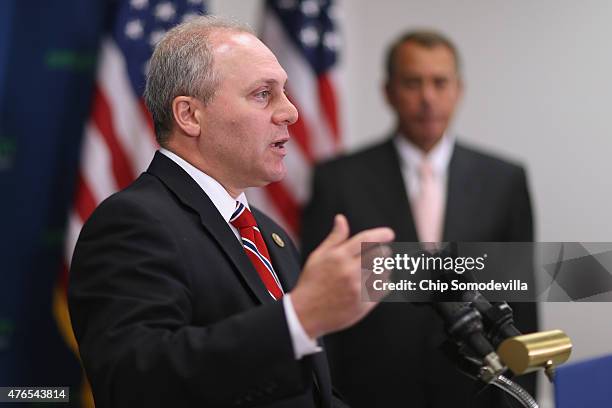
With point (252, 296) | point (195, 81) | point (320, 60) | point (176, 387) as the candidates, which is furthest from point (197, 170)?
point (320, 60)

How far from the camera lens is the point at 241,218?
1552mm

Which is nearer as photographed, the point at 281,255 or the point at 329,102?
the point at 281,255

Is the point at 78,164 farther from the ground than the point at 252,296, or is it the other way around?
the point at 78,164

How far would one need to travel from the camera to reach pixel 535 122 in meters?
3.84

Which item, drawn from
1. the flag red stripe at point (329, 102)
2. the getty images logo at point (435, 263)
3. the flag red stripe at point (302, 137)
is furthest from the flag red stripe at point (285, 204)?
the getty images logo at point (435, 263)

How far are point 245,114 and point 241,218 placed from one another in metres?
0.20

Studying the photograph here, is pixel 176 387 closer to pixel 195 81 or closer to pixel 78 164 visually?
pixel 195 81

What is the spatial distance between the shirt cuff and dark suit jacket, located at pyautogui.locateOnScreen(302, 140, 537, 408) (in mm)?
921

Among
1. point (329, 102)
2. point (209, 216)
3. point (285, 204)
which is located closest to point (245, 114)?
point (209, 216)

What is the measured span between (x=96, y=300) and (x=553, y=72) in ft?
9.73

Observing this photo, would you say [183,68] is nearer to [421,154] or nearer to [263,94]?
[263,94]

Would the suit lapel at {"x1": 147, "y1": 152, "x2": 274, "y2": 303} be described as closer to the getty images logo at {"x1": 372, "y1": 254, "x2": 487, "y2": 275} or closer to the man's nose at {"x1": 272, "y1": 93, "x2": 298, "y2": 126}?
the man's nose at {"x1": 272, "y1": 93, "x2": 298, "y2": 126}

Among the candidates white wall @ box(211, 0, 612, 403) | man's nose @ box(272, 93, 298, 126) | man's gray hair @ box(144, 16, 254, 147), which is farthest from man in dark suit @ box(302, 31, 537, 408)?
man's gray hair @ box(144, 16, 254, 147)

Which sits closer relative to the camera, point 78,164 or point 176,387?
point 176,387
